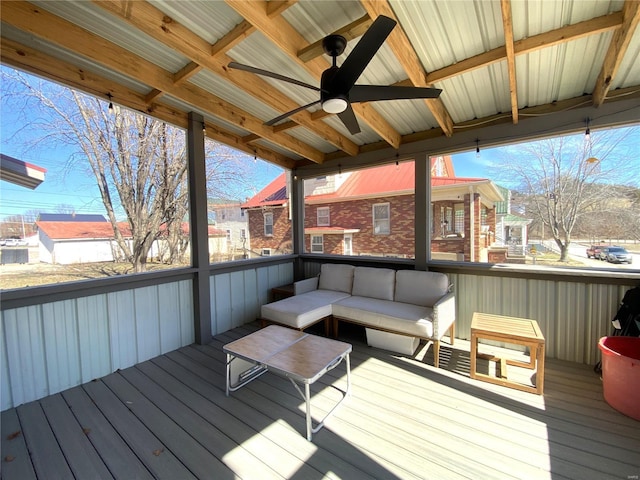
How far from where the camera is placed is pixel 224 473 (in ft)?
5.54

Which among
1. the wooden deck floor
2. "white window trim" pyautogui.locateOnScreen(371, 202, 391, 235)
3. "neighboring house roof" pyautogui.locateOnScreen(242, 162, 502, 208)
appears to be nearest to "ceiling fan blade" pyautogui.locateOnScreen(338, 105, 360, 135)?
"neighboring house roof" pyautogui.locateOnScreen(242, 162, 502, 208)

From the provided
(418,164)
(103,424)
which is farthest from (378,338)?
(103,424)

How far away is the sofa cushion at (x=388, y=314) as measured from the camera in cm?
292

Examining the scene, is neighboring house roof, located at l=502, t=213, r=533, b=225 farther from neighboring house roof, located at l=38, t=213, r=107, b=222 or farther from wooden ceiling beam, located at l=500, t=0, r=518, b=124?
neighboring house roof, located at l=38, t=213, r=107, b=222

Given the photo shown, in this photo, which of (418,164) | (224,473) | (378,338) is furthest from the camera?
(418,164)

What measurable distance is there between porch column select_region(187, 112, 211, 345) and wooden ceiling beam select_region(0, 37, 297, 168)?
0.60ft

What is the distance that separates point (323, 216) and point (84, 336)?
12.0 ft

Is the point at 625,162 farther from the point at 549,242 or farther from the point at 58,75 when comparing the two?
the point at 58,75

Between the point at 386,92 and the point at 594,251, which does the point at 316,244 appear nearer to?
the point at 386,92

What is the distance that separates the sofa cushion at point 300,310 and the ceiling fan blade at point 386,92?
2.39 metres

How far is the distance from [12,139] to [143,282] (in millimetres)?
1652

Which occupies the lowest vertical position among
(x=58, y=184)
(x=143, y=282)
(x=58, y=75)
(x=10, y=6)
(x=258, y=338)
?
(x=258, y=338)

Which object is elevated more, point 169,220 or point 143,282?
point 169,220

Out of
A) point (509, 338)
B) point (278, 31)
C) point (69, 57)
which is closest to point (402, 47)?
point (278, 31)
